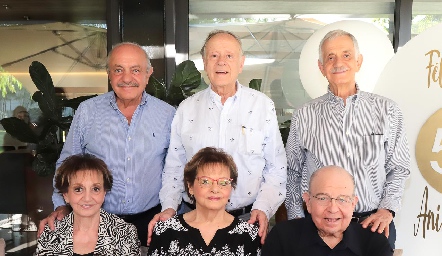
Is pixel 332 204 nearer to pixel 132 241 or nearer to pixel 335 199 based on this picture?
pixel 335 199

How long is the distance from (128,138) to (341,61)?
1.12m

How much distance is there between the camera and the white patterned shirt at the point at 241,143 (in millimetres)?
2463

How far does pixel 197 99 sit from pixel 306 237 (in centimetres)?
93

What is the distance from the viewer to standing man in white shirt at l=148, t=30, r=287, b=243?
244 centimetres

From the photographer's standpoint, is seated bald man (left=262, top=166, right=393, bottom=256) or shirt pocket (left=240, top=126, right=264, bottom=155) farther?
shirt pocket (left=240, top=126, right=264, bottom=155)

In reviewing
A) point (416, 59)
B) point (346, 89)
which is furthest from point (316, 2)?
point (346, 89)

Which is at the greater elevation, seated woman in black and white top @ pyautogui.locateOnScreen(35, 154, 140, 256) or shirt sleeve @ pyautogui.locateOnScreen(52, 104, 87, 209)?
shirt sleeve @ pyautogui.locateOnScreen(52, 104, 87, 209)

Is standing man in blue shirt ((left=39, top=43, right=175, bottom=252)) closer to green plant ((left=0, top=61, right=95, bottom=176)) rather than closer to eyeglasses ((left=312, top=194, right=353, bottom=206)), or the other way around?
eyeglasses ((left=312, top=194, right=353, bottom=206))

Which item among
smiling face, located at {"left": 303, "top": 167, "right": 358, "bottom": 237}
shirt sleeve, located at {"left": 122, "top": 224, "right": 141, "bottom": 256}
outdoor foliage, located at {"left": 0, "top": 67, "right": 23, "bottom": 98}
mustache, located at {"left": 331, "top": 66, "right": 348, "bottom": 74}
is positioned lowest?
shirt sleeve, located at {"left": 122, "top": 224, "right": 141, "bottom": 256}

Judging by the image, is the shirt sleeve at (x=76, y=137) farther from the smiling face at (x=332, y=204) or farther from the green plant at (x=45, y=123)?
the green plant at (x=45, y=123)

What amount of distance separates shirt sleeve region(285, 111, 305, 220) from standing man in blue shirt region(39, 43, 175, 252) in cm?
65

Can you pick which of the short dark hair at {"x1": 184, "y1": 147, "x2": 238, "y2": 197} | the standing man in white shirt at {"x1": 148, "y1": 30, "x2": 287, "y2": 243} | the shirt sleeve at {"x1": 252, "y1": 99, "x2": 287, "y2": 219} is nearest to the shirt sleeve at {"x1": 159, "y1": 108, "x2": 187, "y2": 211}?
the standing man in white shirt at {"x1": 148, "y1": 30, "x2": 287, "y2": 243}

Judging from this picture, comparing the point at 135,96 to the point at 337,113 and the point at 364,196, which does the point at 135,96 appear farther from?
the point at 364,196

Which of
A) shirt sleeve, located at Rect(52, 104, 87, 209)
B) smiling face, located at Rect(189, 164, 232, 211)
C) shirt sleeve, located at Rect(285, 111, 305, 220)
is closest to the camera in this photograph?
smiling face, located at Rect(189, 164, 232, 211)
